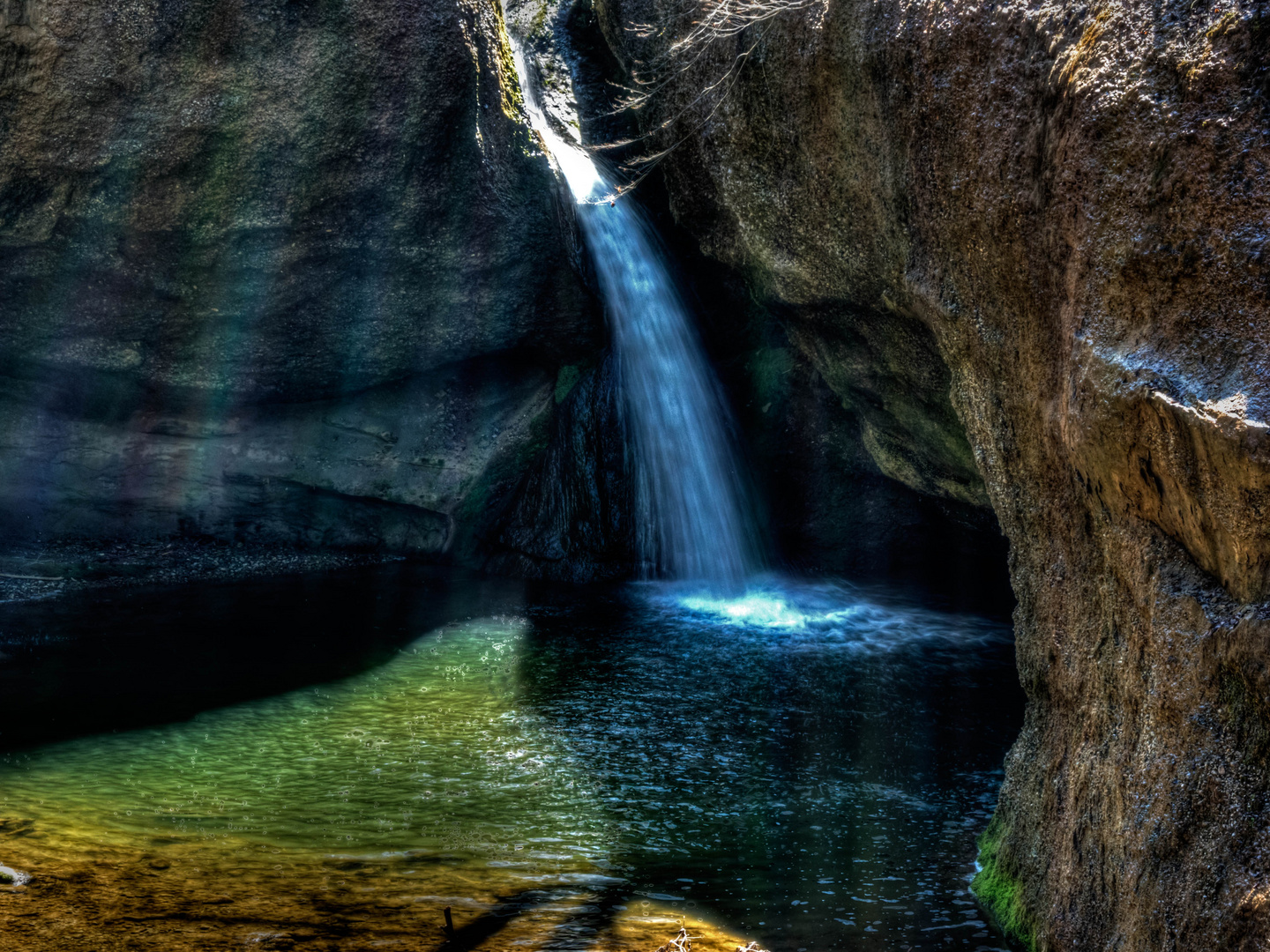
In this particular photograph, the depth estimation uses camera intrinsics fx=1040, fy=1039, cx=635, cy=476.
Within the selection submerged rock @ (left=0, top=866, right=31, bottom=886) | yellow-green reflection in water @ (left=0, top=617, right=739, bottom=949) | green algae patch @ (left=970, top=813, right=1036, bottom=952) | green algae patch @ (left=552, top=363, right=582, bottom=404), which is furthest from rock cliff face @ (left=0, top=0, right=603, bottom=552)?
A: green algae patch @ (left=970, top=813, right=1036, bottom=952)

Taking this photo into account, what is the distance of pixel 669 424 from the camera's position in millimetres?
10836

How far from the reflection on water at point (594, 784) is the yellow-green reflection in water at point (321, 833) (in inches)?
0.7

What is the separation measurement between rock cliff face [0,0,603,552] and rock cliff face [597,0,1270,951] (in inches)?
183

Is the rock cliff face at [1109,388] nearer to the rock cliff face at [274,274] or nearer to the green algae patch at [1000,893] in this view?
the green algae patch at [1000,893]

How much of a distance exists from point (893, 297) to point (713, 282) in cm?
450

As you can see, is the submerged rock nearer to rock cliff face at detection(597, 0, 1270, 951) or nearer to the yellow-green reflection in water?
the yellow-green reflection in water

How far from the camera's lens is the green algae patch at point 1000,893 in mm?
3676

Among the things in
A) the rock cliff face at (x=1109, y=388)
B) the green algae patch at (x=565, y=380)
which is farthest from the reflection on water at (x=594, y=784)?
the green algae patch at (x=565, y=380)

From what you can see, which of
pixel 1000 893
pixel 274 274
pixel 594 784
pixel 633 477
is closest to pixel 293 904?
pixel 594 784

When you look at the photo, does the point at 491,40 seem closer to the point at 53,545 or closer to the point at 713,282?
the point at 713,282

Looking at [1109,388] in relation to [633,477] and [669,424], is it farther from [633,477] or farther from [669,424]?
[633,477]

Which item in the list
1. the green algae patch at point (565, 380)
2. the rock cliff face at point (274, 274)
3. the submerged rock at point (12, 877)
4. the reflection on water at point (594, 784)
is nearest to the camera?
the submerged rock at point (12, 877)

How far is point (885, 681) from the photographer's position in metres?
7.11

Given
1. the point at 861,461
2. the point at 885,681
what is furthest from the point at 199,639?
the point at 861,461
